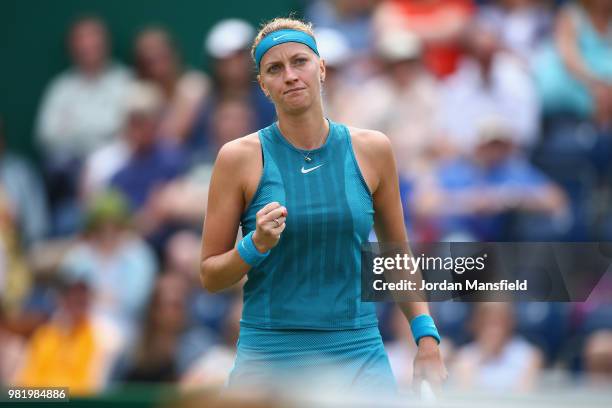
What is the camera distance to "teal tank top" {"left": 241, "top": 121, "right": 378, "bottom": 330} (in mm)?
3979

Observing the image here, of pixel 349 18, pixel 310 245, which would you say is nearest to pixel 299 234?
pixel 310 245

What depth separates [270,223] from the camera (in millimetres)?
3715

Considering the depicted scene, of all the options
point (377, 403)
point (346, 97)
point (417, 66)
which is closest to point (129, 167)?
point (346, 97)

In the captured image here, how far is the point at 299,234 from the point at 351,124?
180 inches

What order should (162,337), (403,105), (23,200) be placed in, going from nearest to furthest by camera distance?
(162,337)
(403,105)
(23,200)

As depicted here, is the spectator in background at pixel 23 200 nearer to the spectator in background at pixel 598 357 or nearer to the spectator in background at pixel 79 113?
the spectator in background at pixel 79 113

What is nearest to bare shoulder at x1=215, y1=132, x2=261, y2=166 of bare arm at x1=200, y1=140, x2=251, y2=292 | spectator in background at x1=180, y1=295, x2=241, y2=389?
bare arm at x1=200, y1=140, x2=251, y2=292

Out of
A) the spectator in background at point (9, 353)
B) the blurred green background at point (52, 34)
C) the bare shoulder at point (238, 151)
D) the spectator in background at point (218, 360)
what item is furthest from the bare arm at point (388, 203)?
the blurred green background at point (52, 34)

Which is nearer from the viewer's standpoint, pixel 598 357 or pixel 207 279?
pixel 207 279

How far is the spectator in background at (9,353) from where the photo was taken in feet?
26.0

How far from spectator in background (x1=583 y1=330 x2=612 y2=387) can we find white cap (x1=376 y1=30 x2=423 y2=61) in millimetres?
2790

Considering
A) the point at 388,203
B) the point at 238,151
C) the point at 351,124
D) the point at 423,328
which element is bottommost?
A: the point at 423,328

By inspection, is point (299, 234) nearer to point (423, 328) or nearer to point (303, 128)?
point (303, 128)

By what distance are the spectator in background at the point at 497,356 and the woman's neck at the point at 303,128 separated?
308 centimetres
